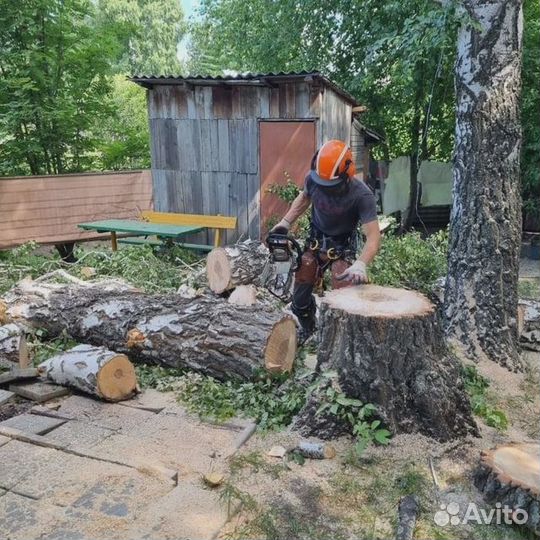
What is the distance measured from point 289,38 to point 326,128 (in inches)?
221

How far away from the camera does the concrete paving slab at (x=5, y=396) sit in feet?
11.9

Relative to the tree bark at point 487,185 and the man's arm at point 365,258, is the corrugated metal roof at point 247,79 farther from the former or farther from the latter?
the man's arm at point 365,258

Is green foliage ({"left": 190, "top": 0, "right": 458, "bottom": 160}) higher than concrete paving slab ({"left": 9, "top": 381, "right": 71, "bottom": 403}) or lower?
higher

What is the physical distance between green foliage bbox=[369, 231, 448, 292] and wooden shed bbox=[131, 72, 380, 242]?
2.11 metres

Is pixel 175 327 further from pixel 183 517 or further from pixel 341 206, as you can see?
pixel 183 517

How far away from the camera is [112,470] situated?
9.02 feet

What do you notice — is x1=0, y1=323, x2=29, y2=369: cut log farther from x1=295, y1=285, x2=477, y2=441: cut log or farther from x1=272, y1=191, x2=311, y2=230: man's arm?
x1=295, y1=285, x2=477, y2=441: cut log

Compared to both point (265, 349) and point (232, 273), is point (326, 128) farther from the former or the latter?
point (265, 349)

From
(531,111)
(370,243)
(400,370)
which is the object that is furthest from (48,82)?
(531,111)

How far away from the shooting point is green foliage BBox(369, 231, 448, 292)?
A: 598 centimetres

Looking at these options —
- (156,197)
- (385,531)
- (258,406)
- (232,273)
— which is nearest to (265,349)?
(258,406)

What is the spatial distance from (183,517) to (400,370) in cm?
141

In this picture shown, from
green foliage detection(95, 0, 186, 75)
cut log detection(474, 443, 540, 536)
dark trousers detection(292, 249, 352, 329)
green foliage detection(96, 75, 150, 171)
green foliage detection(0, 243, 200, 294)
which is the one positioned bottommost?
cut log detection(474, 443, 540, 536)
